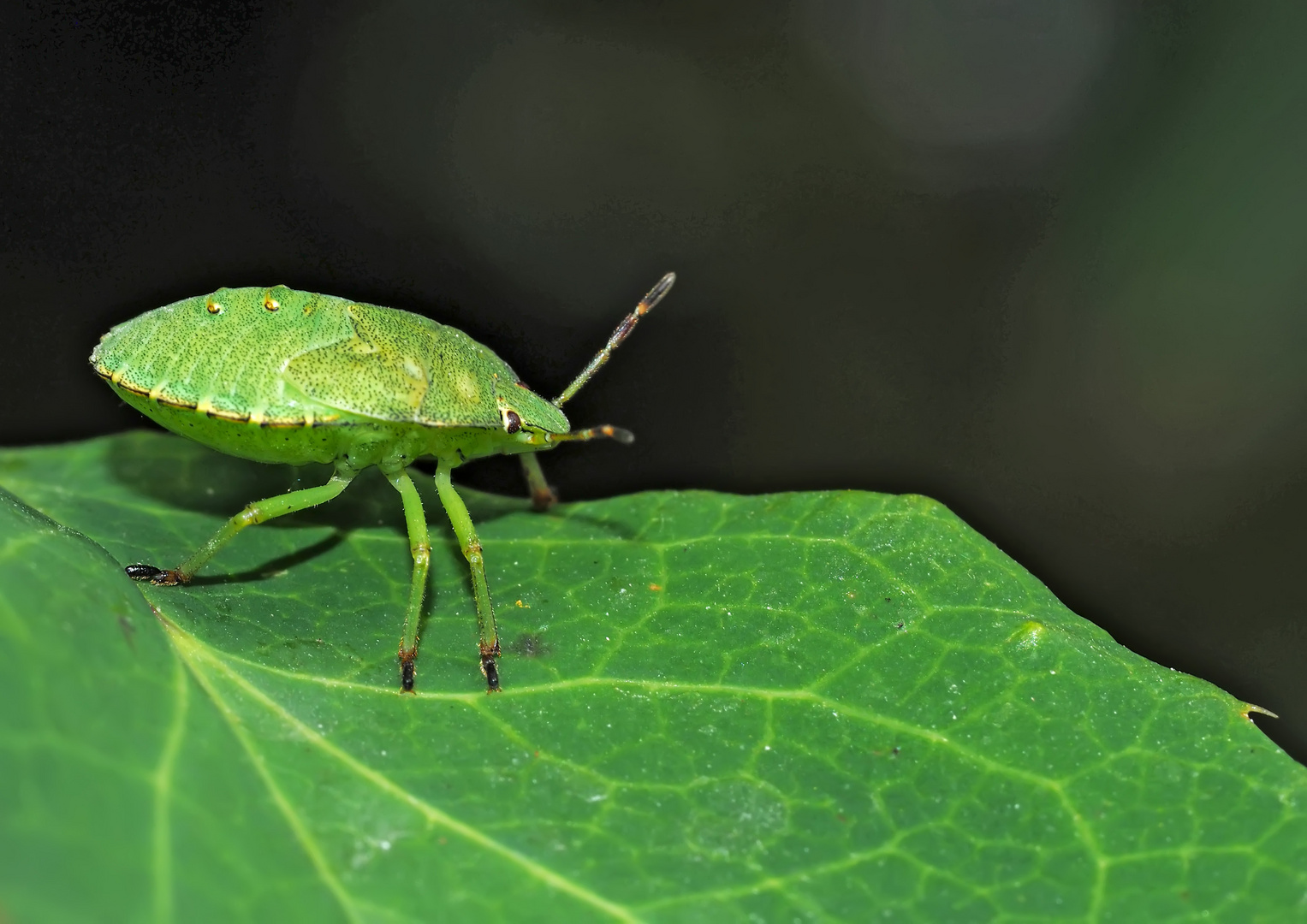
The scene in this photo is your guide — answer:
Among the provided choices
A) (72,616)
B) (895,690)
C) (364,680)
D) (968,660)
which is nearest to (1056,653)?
(968,660)

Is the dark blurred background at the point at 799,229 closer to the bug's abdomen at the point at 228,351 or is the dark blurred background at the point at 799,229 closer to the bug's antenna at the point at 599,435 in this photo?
the bug's antenna at the point at 599,435

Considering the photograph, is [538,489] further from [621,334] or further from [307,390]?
[307,390]

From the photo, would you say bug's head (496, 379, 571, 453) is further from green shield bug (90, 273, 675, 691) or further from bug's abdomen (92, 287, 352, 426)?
bug's abdomen (92, 287, 352, 426)

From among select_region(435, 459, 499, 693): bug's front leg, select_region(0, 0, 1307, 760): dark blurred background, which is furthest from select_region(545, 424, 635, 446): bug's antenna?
select_region(0, 0, 1307, 760): dark blurred background

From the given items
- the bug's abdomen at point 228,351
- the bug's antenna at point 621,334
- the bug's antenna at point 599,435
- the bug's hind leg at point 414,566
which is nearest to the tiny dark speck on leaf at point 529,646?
the bug's hind leg at point 414,566

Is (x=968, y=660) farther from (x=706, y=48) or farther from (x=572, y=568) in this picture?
(x=706, y=48)

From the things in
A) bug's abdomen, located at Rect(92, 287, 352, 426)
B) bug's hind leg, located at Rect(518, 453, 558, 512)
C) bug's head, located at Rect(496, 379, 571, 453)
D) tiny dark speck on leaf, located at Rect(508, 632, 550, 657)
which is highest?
bug's abdomen, located at Rect(92, 287, 352, 426)

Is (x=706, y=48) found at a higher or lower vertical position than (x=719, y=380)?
higher
